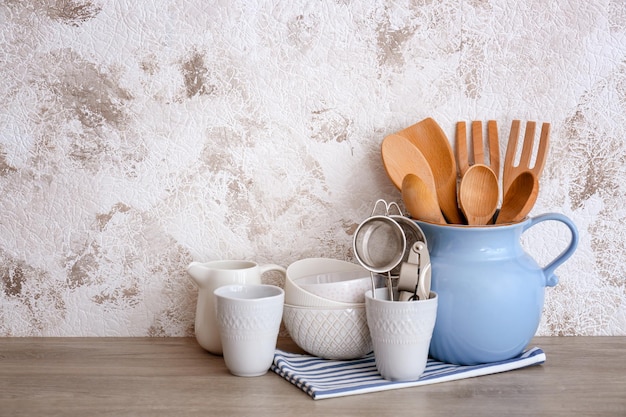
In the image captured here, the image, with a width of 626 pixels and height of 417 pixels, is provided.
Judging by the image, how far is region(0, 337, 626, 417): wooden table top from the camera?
2.76ft

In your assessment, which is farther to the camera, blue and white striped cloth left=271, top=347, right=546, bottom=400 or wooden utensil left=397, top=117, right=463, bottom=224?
wooden utensil left=397, top=117, right=463, bottom=224

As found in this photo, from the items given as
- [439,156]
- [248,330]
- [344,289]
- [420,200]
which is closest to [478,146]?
[439,156]

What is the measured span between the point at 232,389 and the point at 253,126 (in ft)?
1.45

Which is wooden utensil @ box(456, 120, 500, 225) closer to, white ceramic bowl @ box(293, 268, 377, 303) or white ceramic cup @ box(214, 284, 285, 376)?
white ceramic bowl @ box(293, 268, 377, 303)

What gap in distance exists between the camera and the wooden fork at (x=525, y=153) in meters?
1.08

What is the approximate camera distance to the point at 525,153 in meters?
1.09

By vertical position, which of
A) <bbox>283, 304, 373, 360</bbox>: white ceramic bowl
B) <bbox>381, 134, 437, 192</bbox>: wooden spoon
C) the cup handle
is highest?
<bbox>381, 134, 437, 192</bbox>: wooden spoon

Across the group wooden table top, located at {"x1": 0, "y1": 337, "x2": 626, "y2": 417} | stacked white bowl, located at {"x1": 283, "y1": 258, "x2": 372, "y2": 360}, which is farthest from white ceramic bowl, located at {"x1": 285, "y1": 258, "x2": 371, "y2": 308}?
wooden table top, located at {"x1": 0, "y1": 337, "x2": 626, "y2": 417}

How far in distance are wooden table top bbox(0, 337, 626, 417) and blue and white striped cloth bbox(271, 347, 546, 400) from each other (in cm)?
1

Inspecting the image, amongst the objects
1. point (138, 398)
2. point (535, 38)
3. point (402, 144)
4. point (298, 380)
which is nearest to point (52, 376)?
point (138, 398)

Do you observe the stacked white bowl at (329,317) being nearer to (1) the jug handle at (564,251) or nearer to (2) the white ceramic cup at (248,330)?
(2) the white ceramic cup at (248,330)

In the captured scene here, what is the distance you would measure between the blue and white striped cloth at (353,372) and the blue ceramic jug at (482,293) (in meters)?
0.02

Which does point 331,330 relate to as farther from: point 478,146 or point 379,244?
point 478,146

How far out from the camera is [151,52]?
1126 mm
